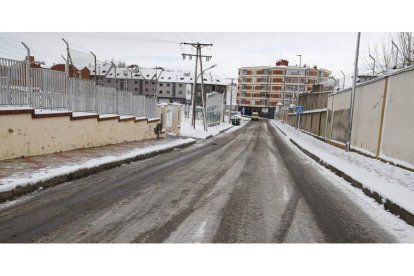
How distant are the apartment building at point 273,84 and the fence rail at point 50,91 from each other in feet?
317

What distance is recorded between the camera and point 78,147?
11844 mm

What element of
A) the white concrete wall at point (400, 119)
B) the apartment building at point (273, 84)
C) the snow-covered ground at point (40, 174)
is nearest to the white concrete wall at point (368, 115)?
the white concrete wall at point (400, 119)

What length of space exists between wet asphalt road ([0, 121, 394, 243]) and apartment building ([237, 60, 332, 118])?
102843 mm

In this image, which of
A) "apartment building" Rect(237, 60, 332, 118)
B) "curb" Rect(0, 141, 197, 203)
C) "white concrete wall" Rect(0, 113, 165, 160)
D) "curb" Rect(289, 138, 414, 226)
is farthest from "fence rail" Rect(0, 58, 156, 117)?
"apartment building" Rect(237, 60, 332, 118)

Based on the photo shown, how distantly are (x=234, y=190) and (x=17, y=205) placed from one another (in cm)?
413

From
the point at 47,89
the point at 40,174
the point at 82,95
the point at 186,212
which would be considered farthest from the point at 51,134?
the point at 186,212

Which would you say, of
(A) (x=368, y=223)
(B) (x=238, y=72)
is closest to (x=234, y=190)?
(A) (x=368, y=223)

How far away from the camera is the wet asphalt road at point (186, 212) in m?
4.21

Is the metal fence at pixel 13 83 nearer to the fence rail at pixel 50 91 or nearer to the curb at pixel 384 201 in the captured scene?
the fence rail at pixel 50 91

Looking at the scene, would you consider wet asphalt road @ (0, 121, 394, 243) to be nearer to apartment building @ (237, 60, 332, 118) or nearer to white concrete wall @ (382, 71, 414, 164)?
white concrete wall @ (382, 71, 414, 164)

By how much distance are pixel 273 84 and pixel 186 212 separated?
111 m

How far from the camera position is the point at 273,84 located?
367ft

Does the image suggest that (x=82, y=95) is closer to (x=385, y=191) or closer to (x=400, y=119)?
(x=385, y=191)

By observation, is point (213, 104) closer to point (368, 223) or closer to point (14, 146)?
point (14, 146)
